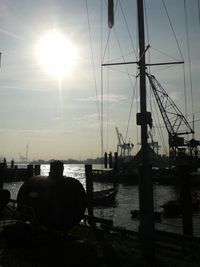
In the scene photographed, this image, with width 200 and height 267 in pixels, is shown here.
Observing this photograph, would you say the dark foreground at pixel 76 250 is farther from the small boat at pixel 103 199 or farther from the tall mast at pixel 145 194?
the small boat at pixel 103 199

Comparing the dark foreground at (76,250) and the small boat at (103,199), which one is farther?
the small boat at (103,199)

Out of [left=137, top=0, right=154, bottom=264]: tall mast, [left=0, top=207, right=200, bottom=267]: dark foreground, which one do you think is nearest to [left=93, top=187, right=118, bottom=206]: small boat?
[left=0, top=207, right=200, bottom=267]: dark foreground

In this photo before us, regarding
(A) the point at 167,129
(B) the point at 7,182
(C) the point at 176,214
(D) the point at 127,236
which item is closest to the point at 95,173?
(B) the point at 7,182

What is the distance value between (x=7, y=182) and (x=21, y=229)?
10043cm

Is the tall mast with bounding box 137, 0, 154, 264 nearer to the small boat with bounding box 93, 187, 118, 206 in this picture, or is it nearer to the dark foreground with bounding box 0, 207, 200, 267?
the dark foreground with bounding box 0, 207, 200, 267

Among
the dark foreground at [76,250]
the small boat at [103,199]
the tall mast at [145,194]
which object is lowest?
the small boat at [103,199]

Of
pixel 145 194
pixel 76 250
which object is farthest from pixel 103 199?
pixel 145 194

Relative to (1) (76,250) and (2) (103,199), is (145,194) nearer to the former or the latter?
(1) (76,250)

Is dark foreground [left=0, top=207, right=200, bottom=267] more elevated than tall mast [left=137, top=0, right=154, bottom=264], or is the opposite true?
tall mast [left=137, top=0, right=154, bottom=264]

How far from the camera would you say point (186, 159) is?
329ft

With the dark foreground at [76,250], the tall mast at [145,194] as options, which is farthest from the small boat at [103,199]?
the tall mast at [145,194]

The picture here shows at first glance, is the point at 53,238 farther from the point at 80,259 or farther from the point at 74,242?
the point at 80,259

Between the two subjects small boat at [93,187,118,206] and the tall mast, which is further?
small boat at [93,187,118,206]

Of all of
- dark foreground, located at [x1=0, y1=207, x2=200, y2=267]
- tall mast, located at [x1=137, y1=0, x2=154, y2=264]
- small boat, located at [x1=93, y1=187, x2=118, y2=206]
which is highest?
tall mast, located at [x1=137, y1=0, x2=154, y2=264]
